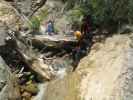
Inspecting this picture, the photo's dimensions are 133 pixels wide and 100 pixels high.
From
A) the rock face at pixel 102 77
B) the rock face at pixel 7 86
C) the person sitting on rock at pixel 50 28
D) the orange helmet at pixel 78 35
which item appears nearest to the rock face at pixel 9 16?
the person sitting on rock at pixel 50 28

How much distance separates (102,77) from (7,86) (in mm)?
2257

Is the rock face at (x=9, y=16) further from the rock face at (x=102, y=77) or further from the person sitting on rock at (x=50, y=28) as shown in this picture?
the rock face at (x=102, y=77)

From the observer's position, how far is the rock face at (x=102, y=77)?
315 inches

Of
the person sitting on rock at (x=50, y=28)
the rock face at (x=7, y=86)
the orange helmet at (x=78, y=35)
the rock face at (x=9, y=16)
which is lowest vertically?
the rock face at (x=7, y=86)

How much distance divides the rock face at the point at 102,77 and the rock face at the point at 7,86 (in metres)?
0.77

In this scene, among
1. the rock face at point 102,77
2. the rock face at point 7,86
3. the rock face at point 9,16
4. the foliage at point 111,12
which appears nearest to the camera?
the rock face at point 102,77

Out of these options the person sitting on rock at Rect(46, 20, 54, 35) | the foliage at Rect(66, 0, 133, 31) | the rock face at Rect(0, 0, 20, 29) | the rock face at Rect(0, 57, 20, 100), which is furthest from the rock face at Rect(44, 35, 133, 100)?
the rock face at Rect(0, 0, 20, 29)

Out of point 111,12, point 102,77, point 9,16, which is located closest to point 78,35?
point 111,12

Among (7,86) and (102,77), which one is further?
(7,86)

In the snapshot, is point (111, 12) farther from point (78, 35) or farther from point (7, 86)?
point (7, 86)

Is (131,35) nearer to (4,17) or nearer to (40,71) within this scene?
(40,71)

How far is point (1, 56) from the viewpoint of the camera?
10469 mm

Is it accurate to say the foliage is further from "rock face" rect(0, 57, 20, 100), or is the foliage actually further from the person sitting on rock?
"rock face" rect(0, 57, 20, 100)

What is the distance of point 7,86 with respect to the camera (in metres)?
9.24
